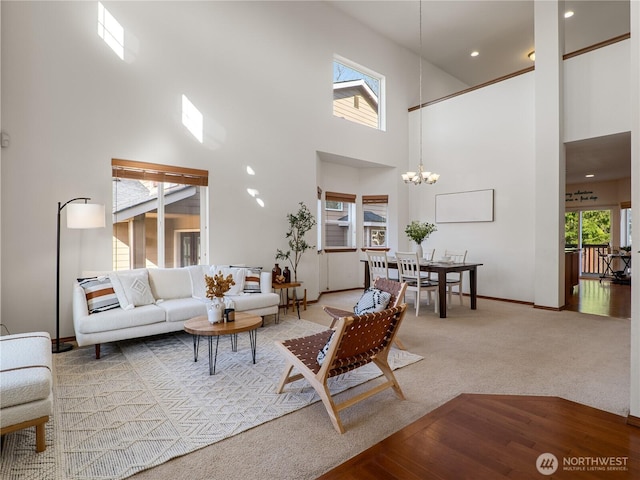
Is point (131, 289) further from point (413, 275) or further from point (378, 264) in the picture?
point (413, 275)

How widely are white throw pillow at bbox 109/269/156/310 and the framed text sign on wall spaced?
18.8 ft

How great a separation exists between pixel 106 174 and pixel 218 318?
2.47m

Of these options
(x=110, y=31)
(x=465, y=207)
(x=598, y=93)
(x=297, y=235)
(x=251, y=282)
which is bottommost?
(x=251, y=282)

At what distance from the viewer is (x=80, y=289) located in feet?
11.8

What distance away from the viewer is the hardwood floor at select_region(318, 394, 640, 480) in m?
1.77

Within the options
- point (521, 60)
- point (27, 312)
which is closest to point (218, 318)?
point (27, 312)

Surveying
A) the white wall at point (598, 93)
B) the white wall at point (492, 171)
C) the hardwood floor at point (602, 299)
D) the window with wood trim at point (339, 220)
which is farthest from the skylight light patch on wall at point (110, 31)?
the hardwood floor at point (602, 299)

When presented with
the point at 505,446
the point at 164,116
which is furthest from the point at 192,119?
the point at 505,446

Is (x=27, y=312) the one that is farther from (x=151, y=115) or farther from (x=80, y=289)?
(x=151, y=115)

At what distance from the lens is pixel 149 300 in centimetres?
397

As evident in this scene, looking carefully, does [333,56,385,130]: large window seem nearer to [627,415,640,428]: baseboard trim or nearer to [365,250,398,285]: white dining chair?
[365,250,398,285]: white dining chair

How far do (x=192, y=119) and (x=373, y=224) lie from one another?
4.70 m

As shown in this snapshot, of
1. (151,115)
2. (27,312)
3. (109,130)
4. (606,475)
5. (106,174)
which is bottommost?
(606,475)

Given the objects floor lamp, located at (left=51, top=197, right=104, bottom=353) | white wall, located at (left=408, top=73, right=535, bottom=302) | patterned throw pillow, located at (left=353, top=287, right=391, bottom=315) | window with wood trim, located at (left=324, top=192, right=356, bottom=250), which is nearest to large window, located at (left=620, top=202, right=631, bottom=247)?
white wall, located at (left=408, top=73, right=535, bottom=302)
